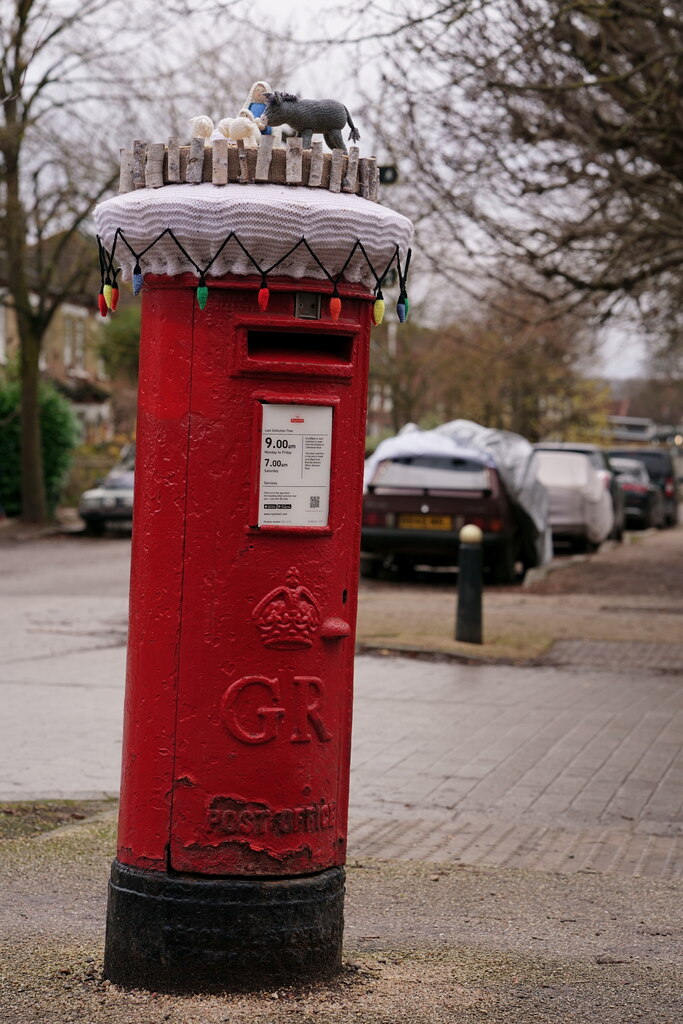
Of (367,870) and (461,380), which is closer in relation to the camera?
(367,870)

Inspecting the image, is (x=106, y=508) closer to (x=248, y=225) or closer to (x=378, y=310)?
(x=378, y=310)

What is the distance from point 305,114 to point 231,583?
1.36 m

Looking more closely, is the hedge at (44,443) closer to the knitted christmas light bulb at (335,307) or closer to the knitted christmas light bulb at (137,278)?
the knitted christmas light bulb at (137,278)

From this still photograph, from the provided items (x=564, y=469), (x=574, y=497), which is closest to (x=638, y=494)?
(x=564, y=469)

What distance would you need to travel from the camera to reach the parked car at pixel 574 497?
2200cm

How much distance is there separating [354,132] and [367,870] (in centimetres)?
276

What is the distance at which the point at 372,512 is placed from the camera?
1734 centimetres

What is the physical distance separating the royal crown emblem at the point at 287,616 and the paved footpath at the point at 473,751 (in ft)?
6.93

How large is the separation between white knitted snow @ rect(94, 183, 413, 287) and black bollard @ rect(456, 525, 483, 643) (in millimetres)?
7832

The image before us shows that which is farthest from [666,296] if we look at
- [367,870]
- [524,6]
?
[367,870]

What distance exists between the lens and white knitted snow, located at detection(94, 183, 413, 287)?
3.59 meters

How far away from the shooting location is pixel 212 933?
3.62 meters

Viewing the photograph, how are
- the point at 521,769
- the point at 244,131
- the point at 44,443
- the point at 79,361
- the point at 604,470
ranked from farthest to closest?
the point at 79,361 → the point at 44,443 → the point at 604,470 → the point at 521,769 → the point at 244,131

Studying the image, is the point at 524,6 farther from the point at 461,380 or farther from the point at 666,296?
the point at 461,380
